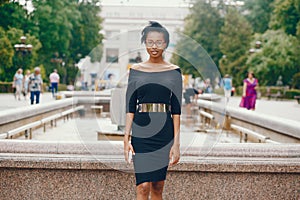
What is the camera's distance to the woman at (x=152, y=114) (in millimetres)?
4168

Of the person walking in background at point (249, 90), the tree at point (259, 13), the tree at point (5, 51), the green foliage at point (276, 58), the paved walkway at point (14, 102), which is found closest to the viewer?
the person walking in background at point (249, 90)

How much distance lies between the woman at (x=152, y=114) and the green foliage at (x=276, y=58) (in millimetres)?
40560

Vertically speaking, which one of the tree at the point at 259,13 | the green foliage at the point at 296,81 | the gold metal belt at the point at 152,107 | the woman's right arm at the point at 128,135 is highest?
the tree at the point at 259,13

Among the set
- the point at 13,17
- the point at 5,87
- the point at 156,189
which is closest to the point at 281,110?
the point at 156,189

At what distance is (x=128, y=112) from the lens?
4.23 meters

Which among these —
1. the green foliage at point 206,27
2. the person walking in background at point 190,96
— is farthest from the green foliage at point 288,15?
the person walking in background at point 190,96

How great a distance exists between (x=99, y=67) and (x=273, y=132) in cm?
491

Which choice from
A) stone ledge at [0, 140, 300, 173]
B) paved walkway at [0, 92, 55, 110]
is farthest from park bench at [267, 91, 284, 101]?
stone ledge at [0, 140, 300, 173]

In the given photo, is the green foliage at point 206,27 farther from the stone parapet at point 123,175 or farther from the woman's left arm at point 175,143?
the woman's left arm at point 175,143

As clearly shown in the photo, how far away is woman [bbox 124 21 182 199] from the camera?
4.17m

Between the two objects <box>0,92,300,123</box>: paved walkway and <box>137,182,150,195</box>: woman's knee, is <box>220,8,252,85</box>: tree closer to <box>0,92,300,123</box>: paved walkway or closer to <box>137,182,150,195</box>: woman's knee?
<box>0,92,300,123</box>: paved walkway

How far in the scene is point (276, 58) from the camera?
146 feet

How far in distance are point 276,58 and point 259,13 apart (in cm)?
1412

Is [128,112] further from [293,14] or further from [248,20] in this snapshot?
[248,20]
